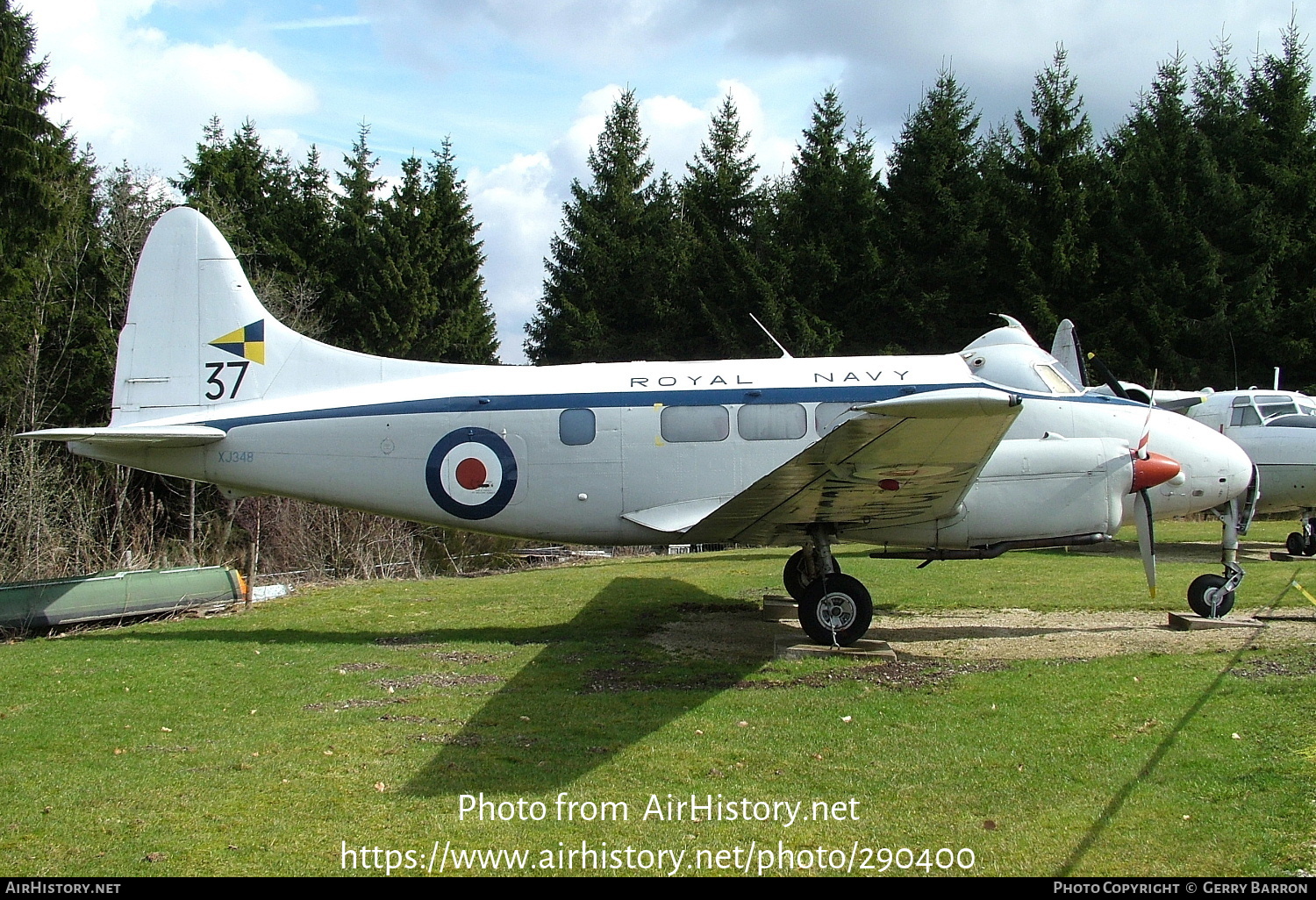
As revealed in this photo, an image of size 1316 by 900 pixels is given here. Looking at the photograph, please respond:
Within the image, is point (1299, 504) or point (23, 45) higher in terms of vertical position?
point (23, 45)

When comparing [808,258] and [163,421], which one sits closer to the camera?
[163,421]

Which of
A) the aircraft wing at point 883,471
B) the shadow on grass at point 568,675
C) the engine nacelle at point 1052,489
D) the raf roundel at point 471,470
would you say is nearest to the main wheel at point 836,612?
the shadow on grass at point 568,675

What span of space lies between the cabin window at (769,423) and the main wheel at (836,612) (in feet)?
6.23

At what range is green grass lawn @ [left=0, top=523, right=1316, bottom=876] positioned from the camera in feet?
16.2

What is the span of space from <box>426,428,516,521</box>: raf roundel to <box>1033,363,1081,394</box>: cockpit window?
253 inches

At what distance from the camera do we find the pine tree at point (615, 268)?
122 ft

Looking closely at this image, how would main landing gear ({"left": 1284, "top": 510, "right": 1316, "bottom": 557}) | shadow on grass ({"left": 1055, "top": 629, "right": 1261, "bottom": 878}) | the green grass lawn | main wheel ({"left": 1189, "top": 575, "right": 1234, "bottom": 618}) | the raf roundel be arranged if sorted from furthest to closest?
1. main landing gear ({"left": 1284, "top": 510, "right": 1316, "bottom": 557})
2. the raf roundel
3. main wheel ({"left": 1189, "top": 575, "right": 1234, "bottom": 618})
4. the green grass lawn
5. shadow on grass ({"left": 1055, "top": 629, "right": 1261, "bottom": 878})

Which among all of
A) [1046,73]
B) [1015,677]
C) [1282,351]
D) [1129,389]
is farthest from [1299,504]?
[1046,73]

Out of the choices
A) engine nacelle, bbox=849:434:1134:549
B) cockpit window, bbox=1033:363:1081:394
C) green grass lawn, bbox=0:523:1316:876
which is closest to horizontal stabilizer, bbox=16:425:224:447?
green grass lawn, bbox=0:523:1316:876

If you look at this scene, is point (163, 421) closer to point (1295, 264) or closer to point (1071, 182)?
point (1071, 182)

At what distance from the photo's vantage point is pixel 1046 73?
1341 inches

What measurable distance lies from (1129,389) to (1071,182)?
23.4 meters

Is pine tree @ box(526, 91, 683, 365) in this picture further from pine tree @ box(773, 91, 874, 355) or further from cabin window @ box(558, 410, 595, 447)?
cabin window @ box(558, 410, 595, 447)

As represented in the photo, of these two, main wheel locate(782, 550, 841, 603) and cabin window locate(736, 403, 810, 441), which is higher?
cabin window locate(736, 403, 810, 441)
